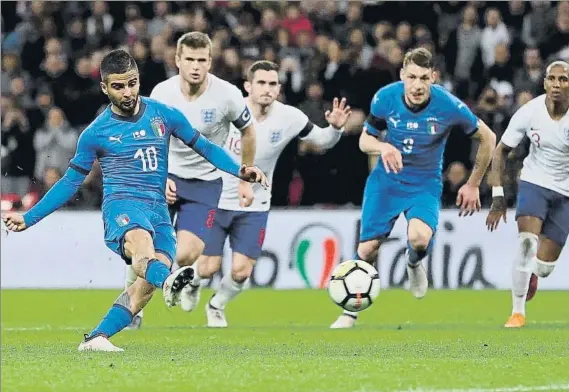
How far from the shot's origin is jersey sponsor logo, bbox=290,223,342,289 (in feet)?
58.5

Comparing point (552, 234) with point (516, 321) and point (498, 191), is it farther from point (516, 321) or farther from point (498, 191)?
point (516, 321)

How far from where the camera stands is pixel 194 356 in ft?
29.0

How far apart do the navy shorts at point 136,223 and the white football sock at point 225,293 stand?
342 centimetres

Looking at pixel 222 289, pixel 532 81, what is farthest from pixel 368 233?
pixel 532 81

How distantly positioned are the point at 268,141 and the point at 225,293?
1.64 metres

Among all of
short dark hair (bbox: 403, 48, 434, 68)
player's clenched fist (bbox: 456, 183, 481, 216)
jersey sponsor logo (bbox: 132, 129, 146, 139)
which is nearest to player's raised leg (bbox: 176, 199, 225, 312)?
short dark hair (bbox: 403, 48, 434, 68)

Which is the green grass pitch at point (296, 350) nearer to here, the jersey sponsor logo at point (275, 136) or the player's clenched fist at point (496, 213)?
the player's clenched fist at point (496, 213)

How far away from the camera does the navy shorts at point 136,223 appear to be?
29.6ft

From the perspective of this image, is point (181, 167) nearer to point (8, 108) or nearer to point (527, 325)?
point (527, 325)

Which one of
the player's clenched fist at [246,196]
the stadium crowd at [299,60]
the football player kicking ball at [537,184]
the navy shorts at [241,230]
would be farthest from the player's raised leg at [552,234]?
the stadium crowd at [299,60]

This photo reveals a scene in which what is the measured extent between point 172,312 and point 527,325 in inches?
174

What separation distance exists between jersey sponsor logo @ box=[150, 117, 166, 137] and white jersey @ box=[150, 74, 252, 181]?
2.14 metres

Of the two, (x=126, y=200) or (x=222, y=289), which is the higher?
(x=126, y=200)

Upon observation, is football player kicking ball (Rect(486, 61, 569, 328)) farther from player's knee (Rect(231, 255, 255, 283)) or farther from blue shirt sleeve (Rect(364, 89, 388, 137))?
player's knee (Rect(231, 255, 255, 283))
